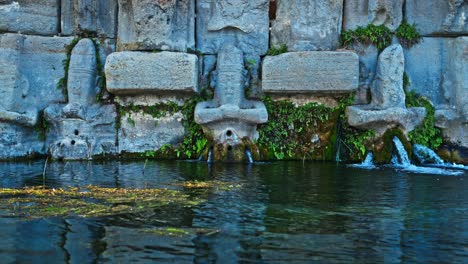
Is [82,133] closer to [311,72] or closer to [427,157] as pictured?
[311,72]

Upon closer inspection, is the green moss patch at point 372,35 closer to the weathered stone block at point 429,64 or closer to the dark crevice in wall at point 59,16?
the weathered stone block at point 429,64

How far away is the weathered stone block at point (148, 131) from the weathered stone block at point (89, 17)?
153 cm

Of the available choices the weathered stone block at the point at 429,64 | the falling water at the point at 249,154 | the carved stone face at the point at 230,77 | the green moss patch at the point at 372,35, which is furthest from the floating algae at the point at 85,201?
the weathered stone block at the point at 429,64

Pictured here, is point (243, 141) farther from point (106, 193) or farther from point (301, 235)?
point (301, 235)

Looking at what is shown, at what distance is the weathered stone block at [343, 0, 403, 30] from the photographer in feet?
28.1

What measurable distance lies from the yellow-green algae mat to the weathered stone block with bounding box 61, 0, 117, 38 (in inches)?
169

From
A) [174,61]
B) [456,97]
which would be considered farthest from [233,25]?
[456,97]

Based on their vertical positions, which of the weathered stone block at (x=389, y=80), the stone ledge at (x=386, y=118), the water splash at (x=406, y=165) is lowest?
the water splash at (x=406, y=165)

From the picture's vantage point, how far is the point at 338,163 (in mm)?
7883

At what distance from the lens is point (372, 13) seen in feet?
28.4

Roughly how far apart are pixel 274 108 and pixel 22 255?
236 inches

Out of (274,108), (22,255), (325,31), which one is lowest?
(22,255)

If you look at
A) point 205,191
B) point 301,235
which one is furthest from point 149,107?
point 301,235

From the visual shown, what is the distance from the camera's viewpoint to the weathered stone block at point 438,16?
335 inches
